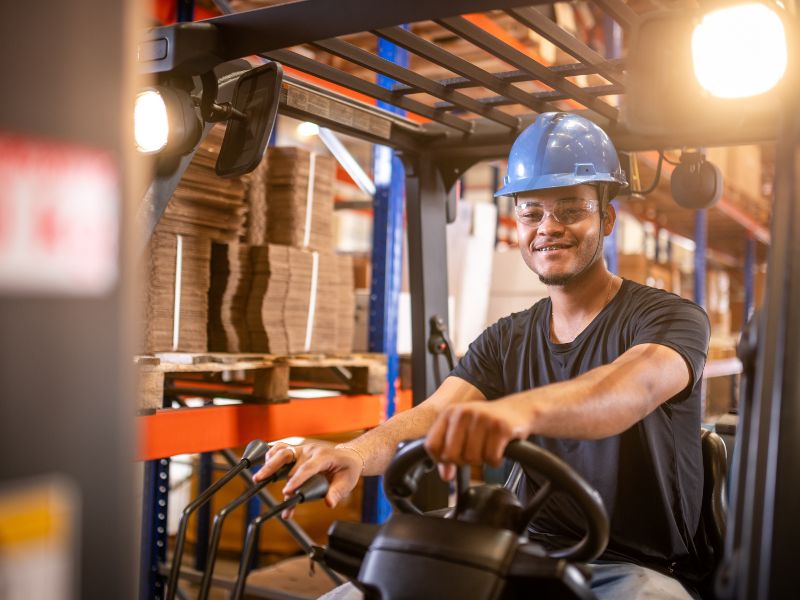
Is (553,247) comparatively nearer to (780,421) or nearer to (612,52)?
(780,421)

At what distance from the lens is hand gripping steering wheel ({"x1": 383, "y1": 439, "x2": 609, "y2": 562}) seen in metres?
1.76

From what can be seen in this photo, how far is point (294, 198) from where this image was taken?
429 cm

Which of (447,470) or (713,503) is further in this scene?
(713,503)

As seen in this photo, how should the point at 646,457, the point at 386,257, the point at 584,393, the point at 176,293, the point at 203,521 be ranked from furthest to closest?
the point at 203,521, the point at 386,257, the point at 176,293, the point at 646,457, the point at 584,393

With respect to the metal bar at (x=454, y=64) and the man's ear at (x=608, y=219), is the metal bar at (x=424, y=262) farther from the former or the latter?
the man's ear at (x=608, y=219)

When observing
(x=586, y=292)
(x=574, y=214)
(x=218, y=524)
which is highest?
(x=574, y=214)

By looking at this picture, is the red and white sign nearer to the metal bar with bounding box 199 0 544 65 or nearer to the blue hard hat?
the metal bar with bounding box 199 0 544 65

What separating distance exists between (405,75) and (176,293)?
1440mm

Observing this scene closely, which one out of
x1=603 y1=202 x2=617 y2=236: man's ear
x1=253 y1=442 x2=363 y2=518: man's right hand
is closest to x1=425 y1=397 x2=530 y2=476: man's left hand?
x1=253 y1=442 x2=363 y2=518: man's right hand

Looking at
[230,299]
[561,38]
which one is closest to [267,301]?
[230,299]

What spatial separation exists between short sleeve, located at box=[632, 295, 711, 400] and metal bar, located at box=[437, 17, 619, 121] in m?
0.87

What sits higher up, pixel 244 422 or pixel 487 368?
pixel 487 368

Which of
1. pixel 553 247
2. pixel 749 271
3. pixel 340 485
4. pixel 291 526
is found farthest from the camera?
pixel 749 271

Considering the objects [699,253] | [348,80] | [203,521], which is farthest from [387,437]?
[699,253]
